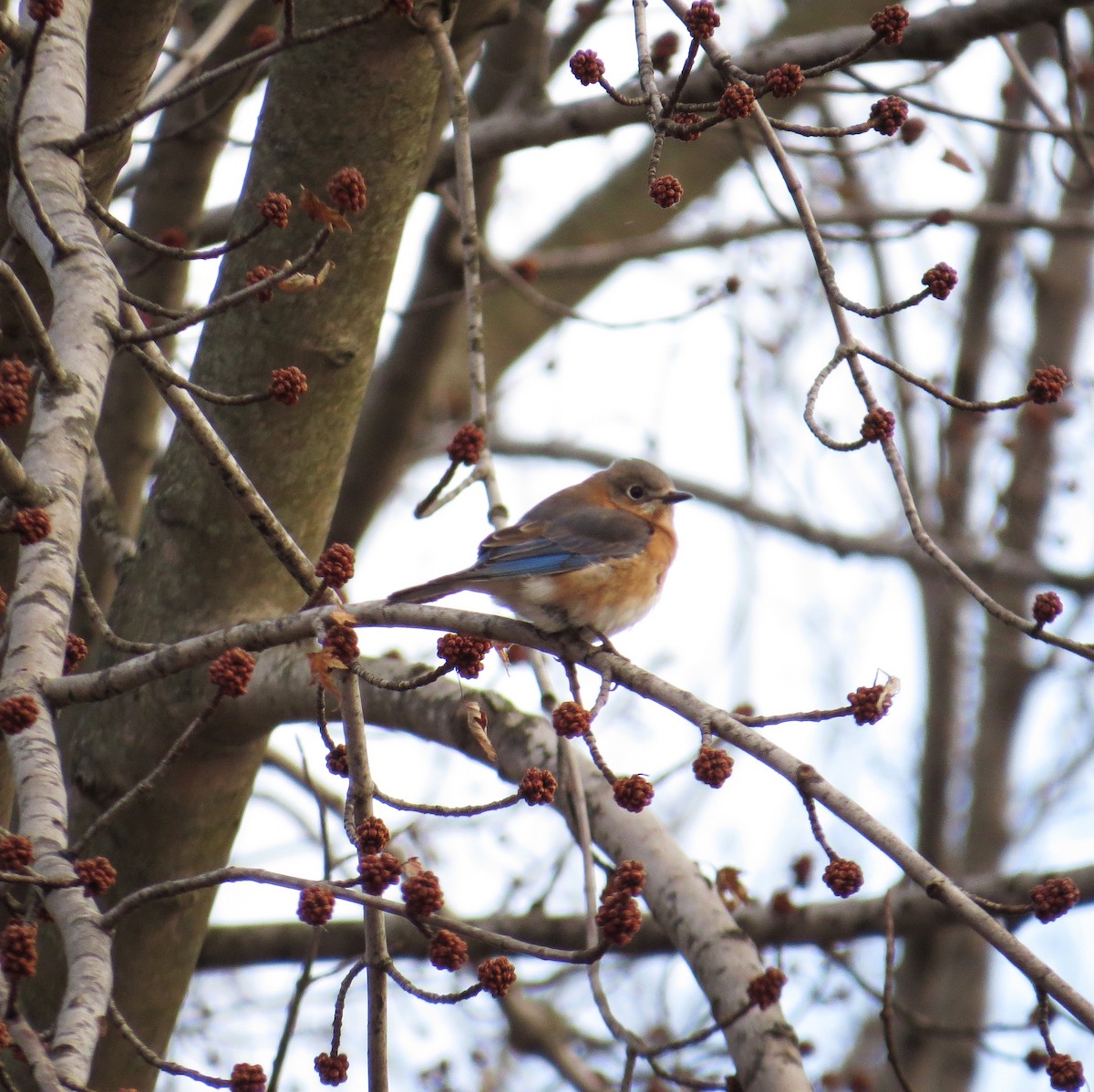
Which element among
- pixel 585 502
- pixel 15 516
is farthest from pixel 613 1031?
pixel 585 502

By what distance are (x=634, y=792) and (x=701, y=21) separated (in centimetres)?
129

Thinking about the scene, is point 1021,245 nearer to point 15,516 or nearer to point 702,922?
point 702,922

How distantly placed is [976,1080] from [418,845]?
409 cm

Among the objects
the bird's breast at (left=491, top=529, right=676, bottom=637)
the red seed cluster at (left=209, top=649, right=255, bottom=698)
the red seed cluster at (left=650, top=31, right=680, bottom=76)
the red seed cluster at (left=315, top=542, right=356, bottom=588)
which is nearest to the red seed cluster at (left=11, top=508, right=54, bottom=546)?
the red seed cluster at (left=209, top=649, right=255, bottom=698)

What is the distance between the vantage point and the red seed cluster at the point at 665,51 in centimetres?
453

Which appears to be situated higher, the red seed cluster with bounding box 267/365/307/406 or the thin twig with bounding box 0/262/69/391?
the red seed cluster with bounding box 267/365/307/406

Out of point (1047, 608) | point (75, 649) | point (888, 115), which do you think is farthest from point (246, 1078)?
point (888, 115)

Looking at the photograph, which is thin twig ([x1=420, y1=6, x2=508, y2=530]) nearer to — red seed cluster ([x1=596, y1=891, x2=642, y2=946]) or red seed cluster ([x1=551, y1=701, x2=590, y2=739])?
red seed cluster ([x1=551, y1=701, x2=590, y2=739])

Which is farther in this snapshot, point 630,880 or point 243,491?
point 243,491

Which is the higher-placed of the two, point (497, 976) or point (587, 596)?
point (587, 596)

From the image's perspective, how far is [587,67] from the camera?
8.30 feet

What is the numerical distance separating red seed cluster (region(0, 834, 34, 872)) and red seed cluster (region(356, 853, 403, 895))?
17.7 inches

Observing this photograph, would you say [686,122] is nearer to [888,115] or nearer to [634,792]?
[888,115]

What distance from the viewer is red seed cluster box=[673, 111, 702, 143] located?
2.33 meters
